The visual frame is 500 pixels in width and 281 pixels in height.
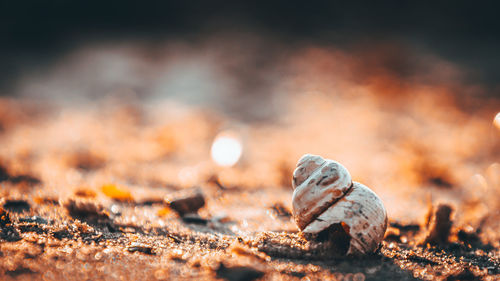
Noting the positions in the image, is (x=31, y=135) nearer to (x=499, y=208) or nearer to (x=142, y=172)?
(x=142, y=172)

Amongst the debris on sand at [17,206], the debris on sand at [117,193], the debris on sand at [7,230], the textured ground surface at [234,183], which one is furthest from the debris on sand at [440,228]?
the debris on sand at [17,206]

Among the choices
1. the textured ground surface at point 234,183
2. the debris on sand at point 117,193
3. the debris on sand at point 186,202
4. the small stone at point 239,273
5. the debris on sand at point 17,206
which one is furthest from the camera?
the debris on sand at point 117,193

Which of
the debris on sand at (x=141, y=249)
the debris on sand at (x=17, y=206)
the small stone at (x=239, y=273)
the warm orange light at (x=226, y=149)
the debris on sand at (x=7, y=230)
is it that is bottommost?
the small stone at (x=239, y=273)

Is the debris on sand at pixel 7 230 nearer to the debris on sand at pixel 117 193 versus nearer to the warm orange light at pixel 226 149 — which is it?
the debris on sand at pixel 117 193

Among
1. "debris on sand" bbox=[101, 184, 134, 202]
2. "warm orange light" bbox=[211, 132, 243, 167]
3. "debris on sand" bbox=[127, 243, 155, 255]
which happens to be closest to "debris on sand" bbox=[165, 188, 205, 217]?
"debris on sand" bbox=[101, 184, 134, 202]

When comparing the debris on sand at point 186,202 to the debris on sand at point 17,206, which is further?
the debris on sand at point 186,202

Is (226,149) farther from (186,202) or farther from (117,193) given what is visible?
(186,202)

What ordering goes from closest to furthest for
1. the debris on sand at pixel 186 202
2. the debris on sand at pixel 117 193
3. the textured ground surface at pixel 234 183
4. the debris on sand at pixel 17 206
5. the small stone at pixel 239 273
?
1. the small stone at pixel 239 273
2. the textured ground surface at pixel 234 183
3. the debris on sand at pixel 17 206
4. the debris on sand at pixel 186 202
5. the debris on sand at pixel 117 193

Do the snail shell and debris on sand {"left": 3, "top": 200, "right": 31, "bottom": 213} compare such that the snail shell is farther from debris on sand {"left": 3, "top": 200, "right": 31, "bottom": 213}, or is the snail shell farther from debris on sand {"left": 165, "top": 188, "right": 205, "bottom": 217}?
debris on sand {"left": 3, "top": 200, "right": 31, "bottom": 213}
